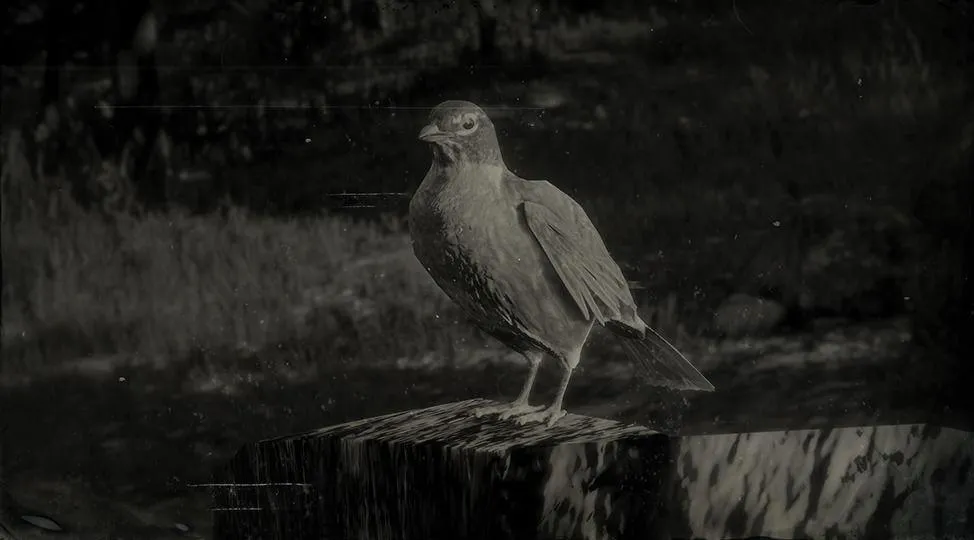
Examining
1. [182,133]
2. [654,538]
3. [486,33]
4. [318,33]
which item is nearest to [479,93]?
[486,33]

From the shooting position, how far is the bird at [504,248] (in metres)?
2.58

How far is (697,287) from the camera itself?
3.18m

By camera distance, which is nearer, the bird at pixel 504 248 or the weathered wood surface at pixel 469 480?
the weathered wood surface at pixel 469 480

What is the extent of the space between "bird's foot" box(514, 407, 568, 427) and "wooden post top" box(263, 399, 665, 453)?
0.01 metres

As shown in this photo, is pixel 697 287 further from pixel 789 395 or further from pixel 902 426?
pixel 902 426

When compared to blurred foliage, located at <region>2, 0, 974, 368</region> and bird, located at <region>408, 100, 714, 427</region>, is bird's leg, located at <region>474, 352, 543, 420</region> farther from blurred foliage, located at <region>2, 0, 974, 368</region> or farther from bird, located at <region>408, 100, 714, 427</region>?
blurred foliage, located at <region>2, 0, 974, 368</region>

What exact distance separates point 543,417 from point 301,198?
0.79m

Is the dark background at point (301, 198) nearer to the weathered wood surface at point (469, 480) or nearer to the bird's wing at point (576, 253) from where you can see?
the bird's wing at point (576, 253)

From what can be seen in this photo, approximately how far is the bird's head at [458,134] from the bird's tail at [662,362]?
0.54 meters

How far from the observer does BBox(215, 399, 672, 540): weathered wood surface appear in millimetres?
2283

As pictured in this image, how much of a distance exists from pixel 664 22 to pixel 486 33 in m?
0.41

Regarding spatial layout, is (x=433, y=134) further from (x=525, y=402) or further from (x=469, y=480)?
(x=469, y=480)

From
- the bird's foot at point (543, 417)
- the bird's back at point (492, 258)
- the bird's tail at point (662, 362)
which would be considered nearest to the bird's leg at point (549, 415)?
the bird's foot at point (543, 417)

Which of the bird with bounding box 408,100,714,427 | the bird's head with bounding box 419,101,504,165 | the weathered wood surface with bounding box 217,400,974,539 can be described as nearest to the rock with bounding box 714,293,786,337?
the weathered wood surface with bounding box 217,400,974,539
